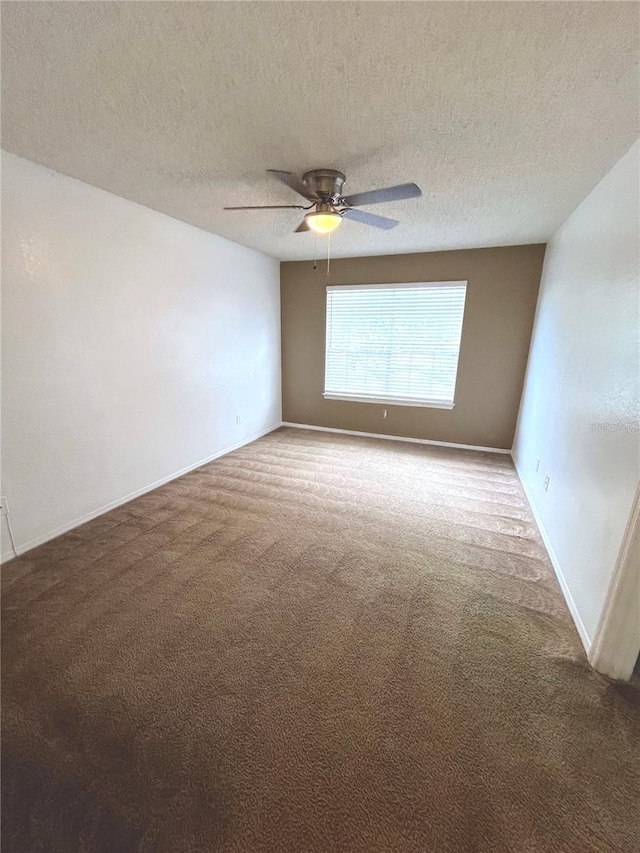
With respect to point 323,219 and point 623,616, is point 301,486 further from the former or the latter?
point 623,616

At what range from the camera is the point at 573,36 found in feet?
3.77

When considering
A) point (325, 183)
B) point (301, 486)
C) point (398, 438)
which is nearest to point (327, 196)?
point (325, 183)

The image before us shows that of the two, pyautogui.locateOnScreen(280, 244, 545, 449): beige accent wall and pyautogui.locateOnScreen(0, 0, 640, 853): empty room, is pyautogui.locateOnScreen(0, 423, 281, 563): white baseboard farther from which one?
pyautogui.locateOnScreen(280, 244, 545, 449): beige accent wall

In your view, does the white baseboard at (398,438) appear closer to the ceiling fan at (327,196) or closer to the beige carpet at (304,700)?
the beige carpet at (304,700)

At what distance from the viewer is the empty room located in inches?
43.5

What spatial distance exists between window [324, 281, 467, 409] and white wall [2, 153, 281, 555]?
1526mm

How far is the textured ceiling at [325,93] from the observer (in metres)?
1.11

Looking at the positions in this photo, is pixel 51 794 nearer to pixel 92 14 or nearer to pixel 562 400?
pixel 92 14

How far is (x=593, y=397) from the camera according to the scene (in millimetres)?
1941

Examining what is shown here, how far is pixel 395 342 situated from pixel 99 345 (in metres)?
3.32

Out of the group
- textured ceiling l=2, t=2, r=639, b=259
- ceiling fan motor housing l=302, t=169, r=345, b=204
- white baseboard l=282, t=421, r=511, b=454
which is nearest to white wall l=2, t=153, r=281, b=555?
textured ceiling l=2, t=2, r=639, b=259

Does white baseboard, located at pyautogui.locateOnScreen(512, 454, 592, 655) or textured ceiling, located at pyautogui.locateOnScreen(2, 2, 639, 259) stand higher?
textured ceiling, located at pyautogui.locateOnScreen(2, 2, 639, 259)

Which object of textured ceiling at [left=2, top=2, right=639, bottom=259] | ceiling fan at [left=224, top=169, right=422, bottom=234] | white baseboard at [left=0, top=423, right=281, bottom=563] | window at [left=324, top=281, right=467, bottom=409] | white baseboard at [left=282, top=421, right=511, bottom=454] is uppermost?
textured ceiling at [left=2, top=2, right=639, bottom=259]

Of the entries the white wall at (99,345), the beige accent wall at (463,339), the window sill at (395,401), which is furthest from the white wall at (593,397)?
the white wall at (99,345)
